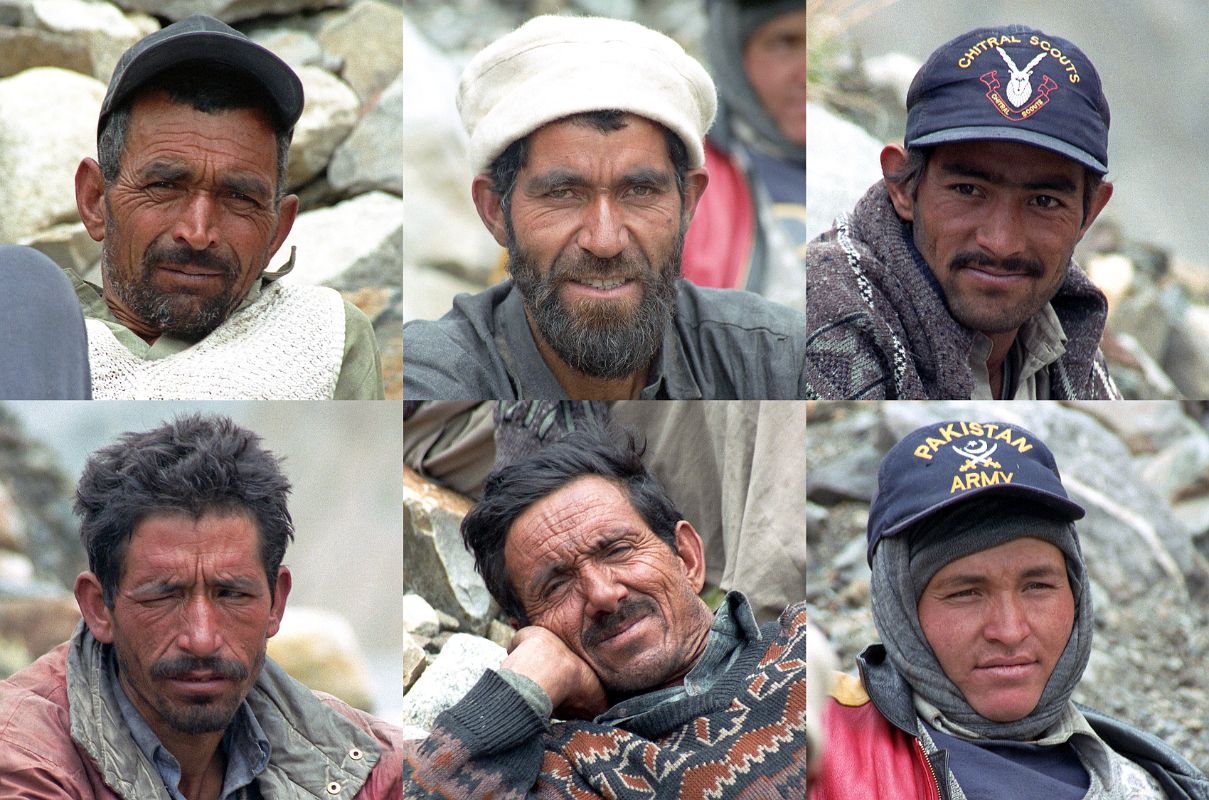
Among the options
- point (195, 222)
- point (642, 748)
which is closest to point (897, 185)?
point (642, 748)

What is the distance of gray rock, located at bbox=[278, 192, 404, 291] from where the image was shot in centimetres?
462

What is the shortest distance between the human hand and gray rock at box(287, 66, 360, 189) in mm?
1455

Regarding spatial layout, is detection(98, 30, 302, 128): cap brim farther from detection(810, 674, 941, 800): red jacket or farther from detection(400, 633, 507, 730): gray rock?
detection(810, 674, 941, 800): red jacket

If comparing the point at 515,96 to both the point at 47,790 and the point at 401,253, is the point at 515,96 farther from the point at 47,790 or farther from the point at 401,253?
the point at 47,790

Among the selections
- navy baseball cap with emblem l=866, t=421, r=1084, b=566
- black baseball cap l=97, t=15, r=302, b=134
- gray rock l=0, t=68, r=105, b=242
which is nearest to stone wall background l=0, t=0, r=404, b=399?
gray rock l=0, t=68, r=105, b=242

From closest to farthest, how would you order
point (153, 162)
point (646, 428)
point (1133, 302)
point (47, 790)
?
1. point (47, 790)
2. point (153, 162)
3. point (646, 428)
4. point (1133, 302)

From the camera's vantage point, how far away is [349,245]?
468 centimetres

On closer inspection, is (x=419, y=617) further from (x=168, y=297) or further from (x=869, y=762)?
(x=869, y=762)

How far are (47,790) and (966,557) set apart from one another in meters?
2.22

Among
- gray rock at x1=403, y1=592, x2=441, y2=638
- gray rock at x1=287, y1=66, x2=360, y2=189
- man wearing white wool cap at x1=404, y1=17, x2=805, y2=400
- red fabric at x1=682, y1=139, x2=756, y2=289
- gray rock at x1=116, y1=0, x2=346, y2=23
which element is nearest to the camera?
man wearing white wool cap at x1=404, y1=17, x2=805, y2=400

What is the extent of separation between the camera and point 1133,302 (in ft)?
16.4

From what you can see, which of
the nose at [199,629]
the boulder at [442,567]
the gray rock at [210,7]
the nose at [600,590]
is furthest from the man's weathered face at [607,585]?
the gray rock at [210,7]

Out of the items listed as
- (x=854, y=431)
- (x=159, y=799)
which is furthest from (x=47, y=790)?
(x=854, y=431)

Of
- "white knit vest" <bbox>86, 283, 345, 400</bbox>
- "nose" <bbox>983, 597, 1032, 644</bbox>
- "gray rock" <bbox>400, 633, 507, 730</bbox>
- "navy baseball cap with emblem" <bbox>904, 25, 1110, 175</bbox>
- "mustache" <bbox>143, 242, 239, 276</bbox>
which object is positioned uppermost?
"navy baseball cap with emblem" <bbox>904, 25, 1110, 175</bbox>
